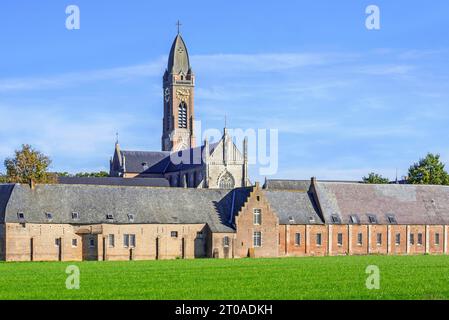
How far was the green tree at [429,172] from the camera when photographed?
333 feet

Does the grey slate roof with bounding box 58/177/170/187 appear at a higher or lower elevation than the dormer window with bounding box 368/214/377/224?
higher

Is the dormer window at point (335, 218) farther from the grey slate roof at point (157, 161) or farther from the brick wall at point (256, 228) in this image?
the grey slate roof at point (157, 161)

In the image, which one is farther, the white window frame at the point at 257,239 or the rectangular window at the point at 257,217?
the rectangular window at the point at 257,217

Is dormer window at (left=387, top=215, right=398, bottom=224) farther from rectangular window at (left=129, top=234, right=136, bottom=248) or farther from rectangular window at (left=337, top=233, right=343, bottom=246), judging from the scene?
rectangular window at (left=129, top=234, right=136, bottom=248)

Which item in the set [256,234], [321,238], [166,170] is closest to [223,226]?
[256,234]

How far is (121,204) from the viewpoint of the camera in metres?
70.9

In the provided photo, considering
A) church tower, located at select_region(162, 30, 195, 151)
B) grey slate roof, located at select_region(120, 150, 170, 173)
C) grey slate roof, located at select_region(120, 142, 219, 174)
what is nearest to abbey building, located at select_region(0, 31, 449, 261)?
grey slate roof, located at select_region(120, 142, 219, 174)

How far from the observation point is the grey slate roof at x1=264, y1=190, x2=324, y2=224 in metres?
77.2

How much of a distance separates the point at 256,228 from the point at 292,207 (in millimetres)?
5741

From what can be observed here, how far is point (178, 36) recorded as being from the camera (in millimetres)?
152750

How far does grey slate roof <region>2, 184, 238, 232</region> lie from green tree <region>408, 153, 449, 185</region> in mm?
33793

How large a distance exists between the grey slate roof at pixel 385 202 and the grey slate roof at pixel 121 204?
1057cm

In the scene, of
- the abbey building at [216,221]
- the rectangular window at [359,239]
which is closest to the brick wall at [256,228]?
the abbey building at [216,221]
